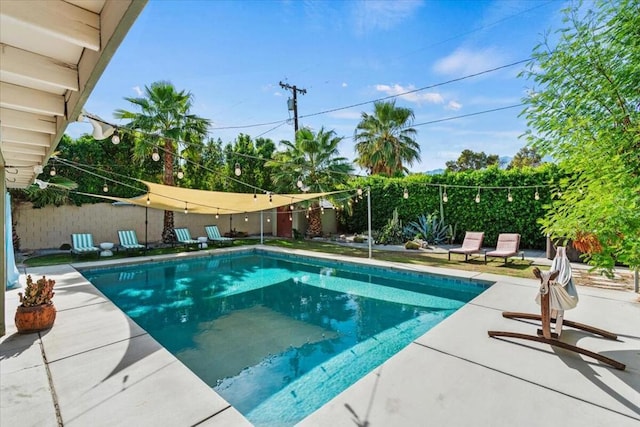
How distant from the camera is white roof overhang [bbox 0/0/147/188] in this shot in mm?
1363

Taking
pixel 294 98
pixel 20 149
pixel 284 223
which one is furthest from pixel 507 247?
pixel 294 98

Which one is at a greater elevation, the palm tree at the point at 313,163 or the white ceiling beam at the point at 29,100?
the palm tree at the point at 313,163

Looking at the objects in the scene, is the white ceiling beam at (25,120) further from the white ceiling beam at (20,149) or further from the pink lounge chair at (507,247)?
the pink lounge chair at (507,247)

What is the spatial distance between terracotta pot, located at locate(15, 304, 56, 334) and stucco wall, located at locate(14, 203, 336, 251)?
9.96 metres

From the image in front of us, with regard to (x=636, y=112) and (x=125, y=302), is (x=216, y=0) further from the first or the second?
(x=636, y=112)

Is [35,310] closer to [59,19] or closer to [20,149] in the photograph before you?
[20,149]

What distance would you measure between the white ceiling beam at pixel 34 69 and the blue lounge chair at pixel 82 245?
10302 mm

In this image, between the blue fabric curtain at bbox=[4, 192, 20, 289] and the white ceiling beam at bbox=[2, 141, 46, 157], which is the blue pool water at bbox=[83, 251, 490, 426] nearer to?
the blue fabric curtain at bbox=[4, 192, 20, 289]

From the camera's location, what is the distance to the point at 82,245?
10.7 m

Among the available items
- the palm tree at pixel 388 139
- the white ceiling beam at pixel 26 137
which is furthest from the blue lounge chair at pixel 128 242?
the palm tree at pixel 388 139

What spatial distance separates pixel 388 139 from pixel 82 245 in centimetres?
1543

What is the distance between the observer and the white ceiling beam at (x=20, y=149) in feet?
11.9

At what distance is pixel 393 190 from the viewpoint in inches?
570

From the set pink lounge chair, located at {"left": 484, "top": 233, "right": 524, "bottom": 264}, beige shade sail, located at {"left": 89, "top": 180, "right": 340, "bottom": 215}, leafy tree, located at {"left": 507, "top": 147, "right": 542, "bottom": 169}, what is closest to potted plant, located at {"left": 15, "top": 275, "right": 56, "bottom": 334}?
beige shade sail, located at {"left": 89, "top": 180, "right": 340, "bottom": 215}
